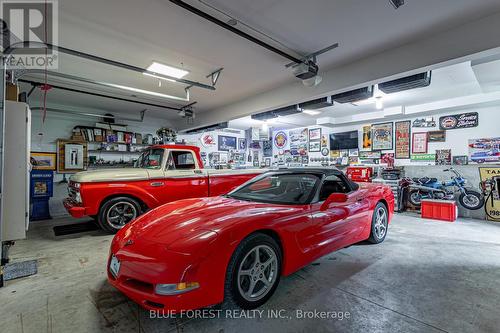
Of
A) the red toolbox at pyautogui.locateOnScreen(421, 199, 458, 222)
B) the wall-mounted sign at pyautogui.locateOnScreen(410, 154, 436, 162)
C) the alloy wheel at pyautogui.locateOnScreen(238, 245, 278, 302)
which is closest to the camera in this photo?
the alloy wheel at pyautogui.locateOnScreen(238, 245, 278, 302)

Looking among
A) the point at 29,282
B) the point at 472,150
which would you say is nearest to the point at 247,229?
the point at 29,282

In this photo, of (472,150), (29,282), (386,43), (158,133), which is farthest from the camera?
(158,133)

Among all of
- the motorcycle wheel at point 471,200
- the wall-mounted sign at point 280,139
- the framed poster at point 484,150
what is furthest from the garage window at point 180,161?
the framed poster at point 484,150

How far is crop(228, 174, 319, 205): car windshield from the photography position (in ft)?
8.12

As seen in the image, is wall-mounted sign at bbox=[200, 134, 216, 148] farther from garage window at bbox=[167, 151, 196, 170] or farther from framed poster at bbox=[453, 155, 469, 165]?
framed poster at bbox=[453, 155, 469, 165]

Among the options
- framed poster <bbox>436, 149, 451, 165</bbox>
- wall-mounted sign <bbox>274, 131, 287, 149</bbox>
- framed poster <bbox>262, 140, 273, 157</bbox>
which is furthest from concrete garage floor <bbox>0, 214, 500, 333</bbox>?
framed poster <bbox>262, 140, 273, 157</bbox>

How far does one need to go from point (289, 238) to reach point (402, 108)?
650 centimetres

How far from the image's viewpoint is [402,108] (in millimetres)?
6688

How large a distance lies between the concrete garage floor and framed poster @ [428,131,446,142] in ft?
13.4

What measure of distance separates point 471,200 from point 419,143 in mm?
1959

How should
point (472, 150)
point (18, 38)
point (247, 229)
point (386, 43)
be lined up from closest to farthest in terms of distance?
point (247, 229) < point (18, 38) < point (386, 43) < point (472, 150)

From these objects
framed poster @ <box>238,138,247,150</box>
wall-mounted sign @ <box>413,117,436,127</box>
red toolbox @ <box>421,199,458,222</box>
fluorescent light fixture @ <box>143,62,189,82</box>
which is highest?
fluorescent light fixture @ <box>143,62,189,82</box>

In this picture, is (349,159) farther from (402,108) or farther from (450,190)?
(450,190)

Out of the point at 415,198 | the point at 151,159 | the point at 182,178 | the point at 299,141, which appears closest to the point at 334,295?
the point at 182,178
